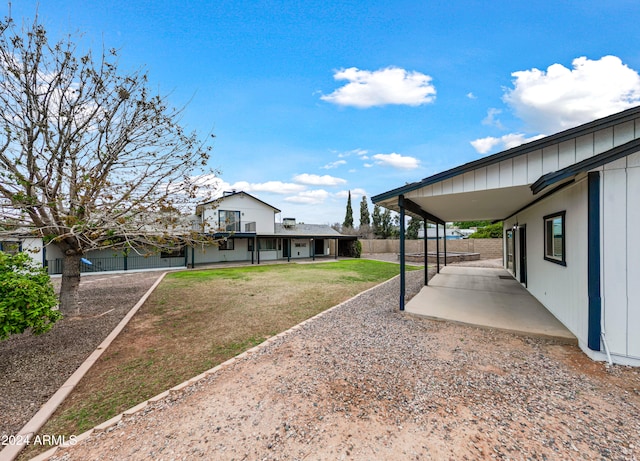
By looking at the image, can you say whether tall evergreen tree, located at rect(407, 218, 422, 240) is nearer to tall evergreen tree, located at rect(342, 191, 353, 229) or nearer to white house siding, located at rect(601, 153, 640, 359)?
tall evergreen tree, located at rect(342, 191, 353, 229)

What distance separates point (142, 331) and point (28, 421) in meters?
2.77

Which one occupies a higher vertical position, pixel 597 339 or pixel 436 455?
pixel 597 339

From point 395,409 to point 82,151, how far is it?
23.7 feet

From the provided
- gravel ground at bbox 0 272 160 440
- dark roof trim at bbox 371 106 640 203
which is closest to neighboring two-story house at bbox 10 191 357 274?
gravel ground at bbox 0 272 160 440

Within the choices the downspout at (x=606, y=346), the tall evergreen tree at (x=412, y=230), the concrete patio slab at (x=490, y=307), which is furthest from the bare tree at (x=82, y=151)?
the tall evergreen tree at (x=412, y=230)

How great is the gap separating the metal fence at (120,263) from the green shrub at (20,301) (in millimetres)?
12107

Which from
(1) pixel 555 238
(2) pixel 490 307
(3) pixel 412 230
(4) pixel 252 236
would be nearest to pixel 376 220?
(3) pixel 412 230

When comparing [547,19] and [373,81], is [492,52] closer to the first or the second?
[547,19]

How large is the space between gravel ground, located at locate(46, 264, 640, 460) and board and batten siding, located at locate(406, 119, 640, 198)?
2.74 m

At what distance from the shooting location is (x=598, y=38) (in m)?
7.56

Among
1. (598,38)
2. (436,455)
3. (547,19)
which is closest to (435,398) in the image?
(436,455)

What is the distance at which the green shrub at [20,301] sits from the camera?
11.0 ft

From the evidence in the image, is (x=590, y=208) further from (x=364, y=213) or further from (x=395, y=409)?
(x=364, y=213)

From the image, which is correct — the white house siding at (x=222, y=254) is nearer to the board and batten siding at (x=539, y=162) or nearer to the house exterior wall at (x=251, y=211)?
the house exterior wall at (x=251, y=211)
